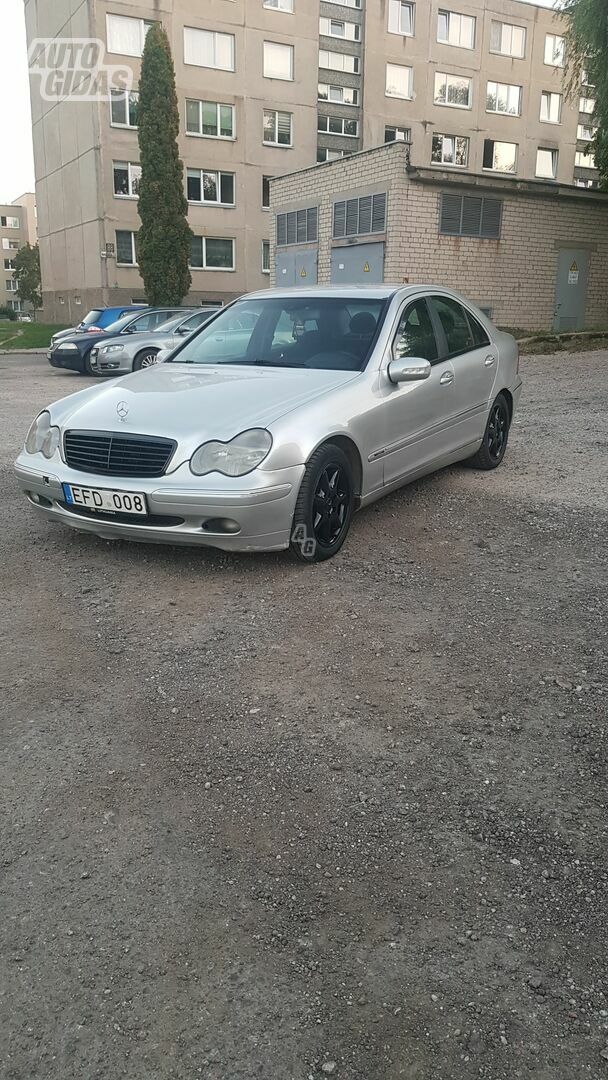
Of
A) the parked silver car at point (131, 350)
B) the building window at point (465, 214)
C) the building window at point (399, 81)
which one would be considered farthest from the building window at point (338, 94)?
the parked silver car at point (131, 350)

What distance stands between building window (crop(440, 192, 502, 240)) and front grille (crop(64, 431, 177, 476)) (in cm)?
1951

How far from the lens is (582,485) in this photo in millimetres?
6492

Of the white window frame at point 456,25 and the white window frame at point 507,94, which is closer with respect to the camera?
the white window frame at point 456,25

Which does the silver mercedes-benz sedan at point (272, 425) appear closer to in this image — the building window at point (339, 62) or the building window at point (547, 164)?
the building window at point (339, 62)

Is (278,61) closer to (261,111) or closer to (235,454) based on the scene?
(261,111)

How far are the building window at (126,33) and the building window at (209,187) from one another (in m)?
5.14

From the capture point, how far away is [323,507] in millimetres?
4652

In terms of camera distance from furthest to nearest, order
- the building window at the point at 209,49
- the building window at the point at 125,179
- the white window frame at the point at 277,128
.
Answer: the white window frame at the point at 277,128 < the building window at the point at 209,49 < the building window at the point at 125,179

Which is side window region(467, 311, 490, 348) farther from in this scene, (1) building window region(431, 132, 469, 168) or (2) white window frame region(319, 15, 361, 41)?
(1) building window region(431, 132, 469, 168)

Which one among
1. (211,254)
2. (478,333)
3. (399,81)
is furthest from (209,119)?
(478,333)

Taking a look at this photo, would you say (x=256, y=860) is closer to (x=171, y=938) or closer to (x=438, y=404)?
(x=171, y=938)

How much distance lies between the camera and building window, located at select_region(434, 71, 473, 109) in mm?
40344

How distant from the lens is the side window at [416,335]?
5.49 m

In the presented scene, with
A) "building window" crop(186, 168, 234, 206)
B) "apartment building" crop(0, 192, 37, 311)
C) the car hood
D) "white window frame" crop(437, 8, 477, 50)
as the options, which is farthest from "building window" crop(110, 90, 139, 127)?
"apartment building" crop(0, 192, 37, 311)
